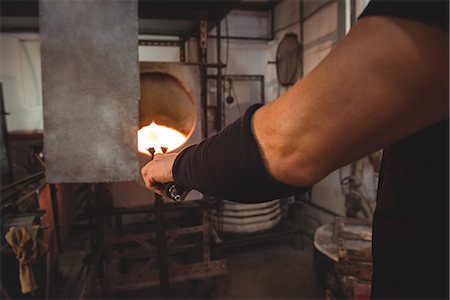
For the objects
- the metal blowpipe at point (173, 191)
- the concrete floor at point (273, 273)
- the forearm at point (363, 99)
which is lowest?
the concrete floor at point (273, 273)

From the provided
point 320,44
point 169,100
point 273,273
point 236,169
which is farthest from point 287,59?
point 236,169

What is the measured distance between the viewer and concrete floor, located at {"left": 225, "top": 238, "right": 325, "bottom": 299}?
3525 millimetres

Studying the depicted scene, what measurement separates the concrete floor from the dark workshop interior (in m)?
0.02

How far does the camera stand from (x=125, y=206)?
9.68 ft

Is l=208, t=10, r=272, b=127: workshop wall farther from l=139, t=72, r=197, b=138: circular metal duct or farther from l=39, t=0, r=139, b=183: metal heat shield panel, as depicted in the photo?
l=39, t=0, r=139, b=183: metal heat shield panel

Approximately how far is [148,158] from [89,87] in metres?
0.60

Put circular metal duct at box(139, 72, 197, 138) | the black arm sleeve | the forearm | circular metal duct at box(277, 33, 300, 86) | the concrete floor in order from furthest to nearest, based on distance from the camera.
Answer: circular metal duct at box(277, 33, 300, 86) < the concrete floor < circular metal duct at box(139, 72, 197, 138) < the black arm sleeve < the forearm

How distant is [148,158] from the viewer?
7.41ft

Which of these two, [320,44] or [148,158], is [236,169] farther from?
[320,44]

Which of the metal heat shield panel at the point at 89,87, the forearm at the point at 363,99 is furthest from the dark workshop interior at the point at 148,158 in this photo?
the forearm at the point at 363,99

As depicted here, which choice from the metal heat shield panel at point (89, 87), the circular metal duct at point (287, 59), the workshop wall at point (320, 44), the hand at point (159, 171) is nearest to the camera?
the hand at point (159, 171)

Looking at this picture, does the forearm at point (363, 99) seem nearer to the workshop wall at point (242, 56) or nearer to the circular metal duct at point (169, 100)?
the circular metal duct at point (169, 100)

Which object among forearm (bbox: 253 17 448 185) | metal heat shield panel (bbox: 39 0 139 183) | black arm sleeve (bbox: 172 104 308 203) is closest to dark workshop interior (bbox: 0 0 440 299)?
metal heat shield panel (bbox: 39 0 139 183)

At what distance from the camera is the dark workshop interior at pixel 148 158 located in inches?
78.3
